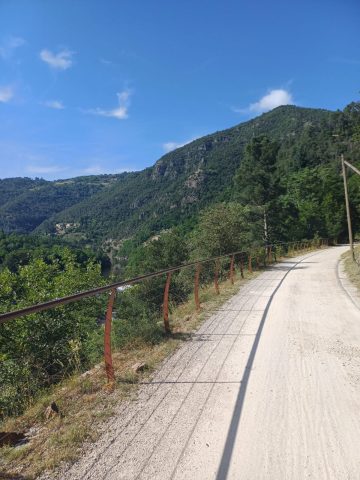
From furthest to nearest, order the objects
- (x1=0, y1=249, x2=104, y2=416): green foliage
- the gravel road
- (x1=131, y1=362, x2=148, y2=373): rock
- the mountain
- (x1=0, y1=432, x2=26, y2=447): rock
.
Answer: the mountain, (x1=0, y1=249, x2=104, y2=416): green foliage, (x1=131, y1=362, x2=148, y2=373): rock, (x1=0, y1=432, x2=26, y2=447): rock, the gravel road

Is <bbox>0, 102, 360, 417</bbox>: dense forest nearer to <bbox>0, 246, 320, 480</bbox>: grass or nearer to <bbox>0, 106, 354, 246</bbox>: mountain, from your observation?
<bbox>0, 246, 320, 480</bbox>: grass

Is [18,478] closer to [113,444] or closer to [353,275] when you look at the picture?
[113,444]

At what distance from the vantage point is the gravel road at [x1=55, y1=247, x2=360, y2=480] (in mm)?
2787

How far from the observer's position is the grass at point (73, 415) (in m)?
2.97

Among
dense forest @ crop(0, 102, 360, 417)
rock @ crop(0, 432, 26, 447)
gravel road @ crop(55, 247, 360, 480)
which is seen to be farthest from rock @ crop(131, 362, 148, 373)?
rock @ crop(0, 432, 26, 447)

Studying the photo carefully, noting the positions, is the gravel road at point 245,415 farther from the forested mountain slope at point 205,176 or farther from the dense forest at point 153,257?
the forested mountain slope at point 205,176

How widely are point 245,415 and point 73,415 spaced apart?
1.81 meters

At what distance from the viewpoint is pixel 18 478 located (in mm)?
2740

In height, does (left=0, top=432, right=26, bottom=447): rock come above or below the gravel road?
above

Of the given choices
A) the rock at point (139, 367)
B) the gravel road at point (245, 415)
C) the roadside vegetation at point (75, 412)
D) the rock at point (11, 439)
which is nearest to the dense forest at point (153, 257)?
the roadside vegetation at point (75, 412)

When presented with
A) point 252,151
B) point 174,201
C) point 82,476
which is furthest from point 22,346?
point 174,201

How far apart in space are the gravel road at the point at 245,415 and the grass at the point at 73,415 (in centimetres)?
17

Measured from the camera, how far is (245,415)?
3.55m

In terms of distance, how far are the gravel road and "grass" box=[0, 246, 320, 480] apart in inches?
6.8
